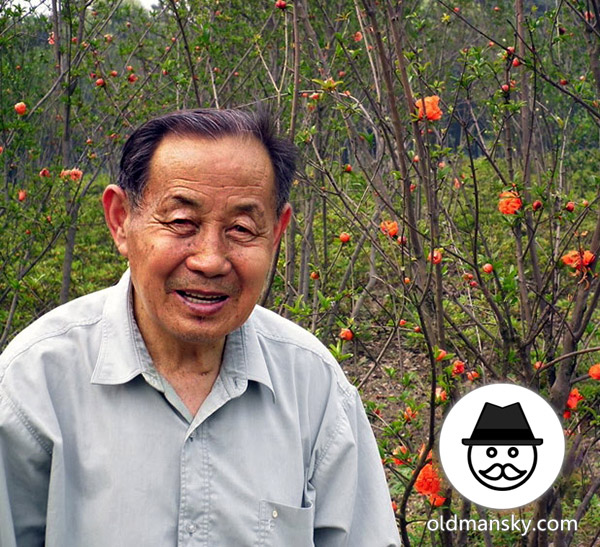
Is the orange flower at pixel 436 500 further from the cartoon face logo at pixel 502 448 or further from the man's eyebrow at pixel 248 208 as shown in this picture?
the man's eyebrow at pixel 248 208

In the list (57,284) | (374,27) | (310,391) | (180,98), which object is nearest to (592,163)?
(180,98)

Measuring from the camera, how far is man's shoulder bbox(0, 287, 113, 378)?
1.51m

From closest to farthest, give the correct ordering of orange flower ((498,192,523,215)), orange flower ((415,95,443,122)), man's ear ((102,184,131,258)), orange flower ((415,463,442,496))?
man's ear ((102,184,131,258)) < orange flower ((415,95,443,122)) < orange flower ((415,463,442,496)) < orange flower ((498,192,523,215))

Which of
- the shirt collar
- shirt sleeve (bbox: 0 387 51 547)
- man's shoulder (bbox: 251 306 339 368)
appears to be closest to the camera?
shirt sleeve (bbox: 0 387 51 547)

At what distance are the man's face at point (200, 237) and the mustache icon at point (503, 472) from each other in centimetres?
183

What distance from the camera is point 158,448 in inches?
60.6

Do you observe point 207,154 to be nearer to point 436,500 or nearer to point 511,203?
point 511,203

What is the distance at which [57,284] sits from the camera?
7.77 meters

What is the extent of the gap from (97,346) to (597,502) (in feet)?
13.4

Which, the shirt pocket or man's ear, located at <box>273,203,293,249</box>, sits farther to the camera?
man's ear, located at <box>273,203,293,249</box>

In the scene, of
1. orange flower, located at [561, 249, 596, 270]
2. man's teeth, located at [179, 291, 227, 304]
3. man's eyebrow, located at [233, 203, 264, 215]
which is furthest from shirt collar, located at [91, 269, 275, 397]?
orange flower, located at [561, 249, 596, 270]

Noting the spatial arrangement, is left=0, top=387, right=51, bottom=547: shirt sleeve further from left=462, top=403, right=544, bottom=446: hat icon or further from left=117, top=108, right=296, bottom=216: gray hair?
left=462, top=403, right=544, bottom=446: hat icon

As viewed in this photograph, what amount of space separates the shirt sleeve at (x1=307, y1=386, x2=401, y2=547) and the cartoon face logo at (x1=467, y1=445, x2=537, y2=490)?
1.38 meters

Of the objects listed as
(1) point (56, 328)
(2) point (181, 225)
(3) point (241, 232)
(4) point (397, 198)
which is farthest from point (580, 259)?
(4) point (397, 198)
